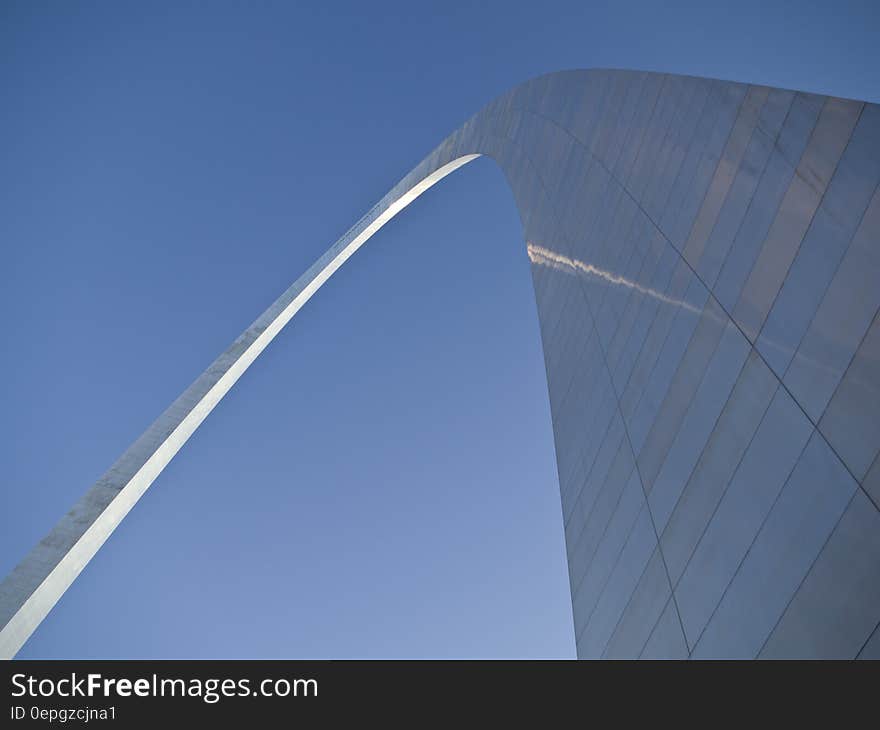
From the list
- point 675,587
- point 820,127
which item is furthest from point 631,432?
point 820,127

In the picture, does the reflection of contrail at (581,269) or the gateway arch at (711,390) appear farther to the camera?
the reflection of contrail at (581,269)

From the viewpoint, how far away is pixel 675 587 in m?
9.30

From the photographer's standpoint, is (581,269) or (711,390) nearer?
(711,390)

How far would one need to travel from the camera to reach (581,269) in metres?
16.6

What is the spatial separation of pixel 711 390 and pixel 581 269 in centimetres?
791

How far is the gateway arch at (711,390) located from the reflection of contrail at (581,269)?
8 cm

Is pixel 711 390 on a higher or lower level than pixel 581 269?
lower

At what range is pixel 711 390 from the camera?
361 inches

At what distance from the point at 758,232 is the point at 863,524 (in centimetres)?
405

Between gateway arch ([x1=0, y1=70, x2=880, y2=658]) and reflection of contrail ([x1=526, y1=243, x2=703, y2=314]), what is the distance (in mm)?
80

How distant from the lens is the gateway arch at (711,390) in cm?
653

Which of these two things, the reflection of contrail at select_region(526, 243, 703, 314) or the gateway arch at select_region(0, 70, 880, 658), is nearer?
the gateway arch at select_region(0, 70, 880, 658)

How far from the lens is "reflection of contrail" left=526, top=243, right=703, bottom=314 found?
11031mm
